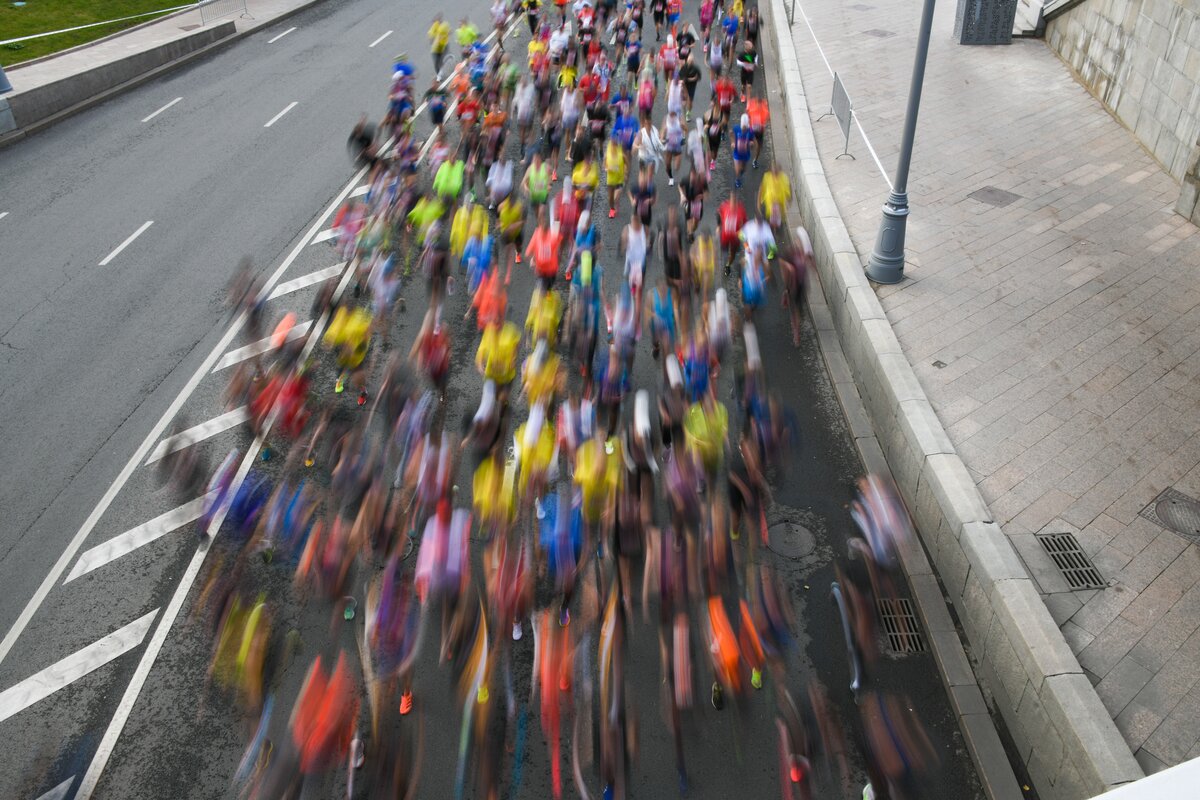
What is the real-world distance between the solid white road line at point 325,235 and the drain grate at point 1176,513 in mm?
13163

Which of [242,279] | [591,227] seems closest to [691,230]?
[591,227]

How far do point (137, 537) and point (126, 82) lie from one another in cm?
1935

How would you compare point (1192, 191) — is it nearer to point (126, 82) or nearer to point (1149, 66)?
point (1149, 66)

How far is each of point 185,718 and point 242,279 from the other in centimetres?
680

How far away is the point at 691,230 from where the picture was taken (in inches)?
571

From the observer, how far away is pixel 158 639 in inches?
355

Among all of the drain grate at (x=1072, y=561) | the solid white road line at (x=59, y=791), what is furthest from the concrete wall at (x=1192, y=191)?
the solid white road line at (x=59, y=791)

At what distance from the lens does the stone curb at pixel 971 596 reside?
6.68m

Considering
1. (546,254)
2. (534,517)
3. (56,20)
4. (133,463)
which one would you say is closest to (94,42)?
(56,20)

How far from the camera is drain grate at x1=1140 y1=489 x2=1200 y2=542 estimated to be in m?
8.58

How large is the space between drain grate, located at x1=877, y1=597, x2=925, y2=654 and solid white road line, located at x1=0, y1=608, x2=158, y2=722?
707 centimetres

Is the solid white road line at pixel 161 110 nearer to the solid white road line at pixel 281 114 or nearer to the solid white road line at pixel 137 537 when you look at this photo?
the solid white road line at pixel 281 114

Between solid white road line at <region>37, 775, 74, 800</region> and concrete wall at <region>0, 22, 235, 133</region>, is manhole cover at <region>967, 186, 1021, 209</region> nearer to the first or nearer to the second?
solid white road line at <region>37, 775, 74, 800</region>

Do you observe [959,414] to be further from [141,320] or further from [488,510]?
[141,320]
